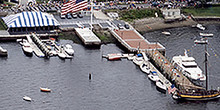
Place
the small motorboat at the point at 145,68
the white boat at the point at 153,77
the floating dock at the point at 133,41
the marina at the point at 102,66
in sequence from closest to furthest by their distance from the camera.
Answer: the marina at the point at 102,66 < the white boat at the point at 153,77 < the small motorboat at the point at 145,68 < the floating dock at the point at 133,41

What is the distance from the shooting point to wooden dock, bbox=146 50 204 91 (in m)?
130

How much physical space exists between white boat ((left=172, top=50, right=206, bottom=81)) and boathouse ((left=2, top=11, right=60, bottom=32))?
172 feet

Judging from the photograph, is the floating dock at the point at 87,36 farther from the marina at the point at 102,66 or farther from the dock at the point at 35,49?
the dock at the point at 35,49

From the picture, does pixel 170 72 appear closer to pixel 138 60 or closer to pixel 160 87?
pixel 160 87

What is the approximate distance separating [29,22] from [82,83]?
5084 centimetres

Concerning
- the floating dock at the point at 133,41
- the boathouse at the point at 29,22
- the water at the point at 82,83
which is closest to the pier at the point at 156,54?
the floating dock at the point at 133,41

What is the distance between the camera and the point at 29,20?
17425cm

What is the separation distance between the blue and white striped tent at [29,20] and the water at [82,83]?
11.0m

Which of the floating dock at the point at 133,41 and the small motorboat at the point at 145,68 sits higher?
the floating dock at the point at 133,41

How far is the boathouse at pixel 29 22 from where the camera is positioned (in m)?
173

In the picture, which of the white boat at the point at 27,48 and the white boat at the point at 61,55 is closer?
the white boat at the point at 61,55

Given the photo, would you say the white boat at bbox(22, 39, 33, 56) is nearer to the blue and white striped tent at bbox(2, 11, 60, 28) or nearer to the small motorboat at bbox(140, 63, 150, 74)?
the blue and white striped tent at bbox(2, 11, 60, 28)

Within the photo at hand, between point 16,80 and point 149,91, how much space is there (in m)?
36.2

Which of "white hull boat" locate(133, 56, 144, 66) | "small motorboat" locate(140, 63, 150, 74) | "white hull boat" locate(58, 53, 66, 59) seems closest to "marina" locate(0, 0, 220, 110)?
"white hull boat" locate(133, 56, 144, 66)
